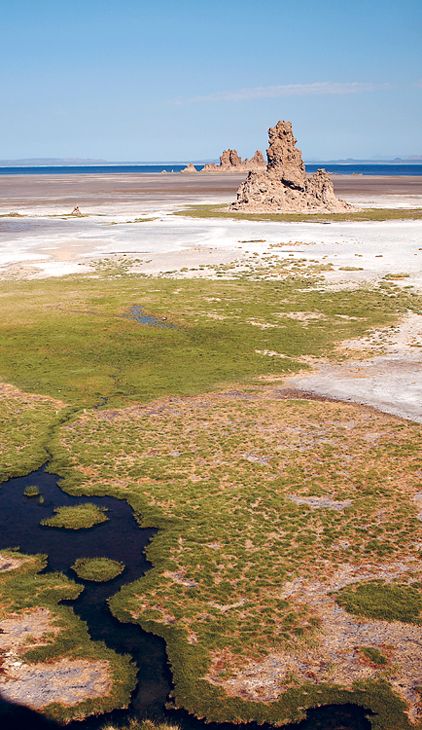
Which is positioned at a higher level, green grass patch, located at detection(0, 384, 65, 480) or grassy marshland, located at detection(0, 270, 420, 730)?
green grass patch, located at detection(0, 384, 65, 480)

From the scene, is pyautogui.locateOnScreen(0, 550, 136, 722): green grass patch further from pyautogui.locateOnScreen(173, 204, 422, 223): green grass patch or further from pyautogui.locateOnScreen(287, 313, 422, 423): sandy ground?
pyautogui.locateOnScreen(173, 204, 422, 223): green grass patch

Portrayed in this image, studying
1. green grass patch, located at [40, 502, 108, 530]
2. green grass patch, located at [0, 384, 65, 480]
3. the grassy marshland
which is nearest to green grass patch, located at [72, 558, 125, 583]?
the grassy marshland

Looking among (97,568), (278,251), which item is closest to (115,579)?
(97,568)

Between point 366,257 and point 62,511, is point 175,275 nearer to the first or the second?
point 366,257

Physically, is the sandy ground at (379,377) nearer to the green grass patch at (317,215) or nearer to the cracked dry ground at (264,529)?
the cracked dry ground at (264,529)

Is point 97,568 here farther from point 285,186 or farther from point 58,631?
point 285,186

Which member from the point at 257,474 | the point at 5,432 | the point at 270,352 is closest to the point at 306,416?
the point at 257,474
